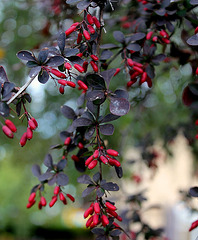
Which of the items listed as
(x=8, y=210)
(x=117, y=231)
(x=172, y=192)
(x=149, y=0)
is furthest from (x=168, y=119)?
(x=172, y=192)

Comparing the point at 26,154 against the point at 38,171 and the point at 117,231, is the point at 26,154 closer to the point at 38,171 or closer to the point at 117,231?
the point at 38,171

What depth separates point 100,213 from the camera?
66cm

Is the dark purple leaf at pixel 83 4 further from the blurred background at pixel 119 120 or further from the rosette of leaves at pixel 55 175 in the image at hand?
the blurred background at pixel 119 120

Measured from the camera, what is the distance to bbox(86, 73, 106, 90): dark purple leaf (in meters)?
0.63

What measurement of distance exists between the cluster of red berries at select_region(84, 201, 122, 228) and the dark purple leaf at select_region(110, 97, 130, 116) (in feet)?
0.64

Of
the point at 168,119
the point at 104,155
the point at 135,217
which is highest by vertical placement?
the point at 104,155

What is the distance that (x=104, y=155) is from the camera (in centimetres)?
65

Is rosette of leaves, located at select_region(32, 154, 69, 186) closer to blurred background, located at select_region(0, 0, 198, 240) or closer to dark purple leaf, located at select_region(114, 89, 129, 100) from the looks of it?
dark purple leaf, located at select_region(114, 89, 129, 100)

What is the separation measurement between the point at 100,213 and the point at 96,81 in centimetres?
28

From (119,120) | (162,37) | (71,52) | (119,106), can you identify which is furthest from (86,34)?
(119,120)

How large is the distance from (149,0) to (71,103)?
3.51 feet

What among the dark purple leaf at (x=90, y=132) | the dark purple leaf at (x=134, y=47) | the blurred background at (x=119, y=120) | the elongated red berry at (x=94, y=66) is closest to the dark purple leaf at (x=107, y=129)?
the dark purple leaf at (x=90, y=132)

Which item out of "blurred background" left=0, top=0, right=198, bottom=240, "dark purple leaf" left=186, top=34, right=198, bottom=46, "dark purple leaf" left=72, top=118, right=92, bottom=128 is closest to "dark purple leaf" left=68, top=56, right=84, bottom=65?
"dark purple leaf" left=72, top=118, right=92, bottom=128

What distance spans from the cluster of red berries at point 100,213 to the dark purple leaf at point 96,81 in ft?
0.80
